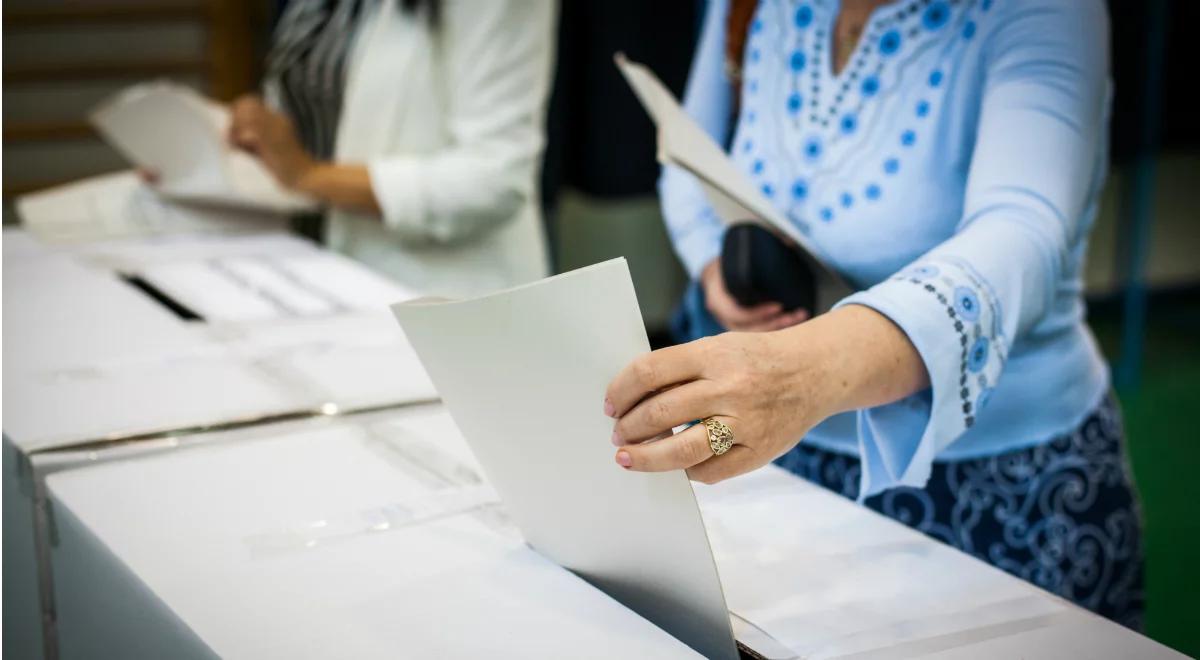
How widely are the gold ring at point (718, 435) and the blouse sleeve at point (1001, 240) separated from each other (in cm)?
19

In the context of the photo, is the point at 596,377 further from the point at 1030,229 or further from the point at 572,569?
the point at 1030,229

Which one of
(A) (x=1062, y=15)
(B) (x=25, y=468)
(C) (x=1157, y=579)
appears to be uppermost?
(A) (x=1062, y=15)

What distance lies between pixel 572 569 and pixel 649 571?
79 millimetres

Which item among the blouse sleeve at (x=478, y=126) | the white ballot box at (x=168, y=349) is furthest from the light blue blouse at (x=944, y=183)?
the blouse sleeve at (x=478, y=126)

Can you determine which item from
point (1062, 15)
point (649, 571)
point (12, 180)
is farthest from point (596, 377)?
point (12, 180)

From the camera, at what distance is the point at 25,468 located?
3.51ft

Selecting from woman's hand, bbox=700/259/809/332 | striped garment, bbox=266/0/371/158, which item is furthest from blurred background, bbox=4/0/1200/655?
woman's hand, bbox=700/259/809/332

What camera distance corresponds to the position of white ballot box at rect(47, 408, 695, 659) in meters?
0.78

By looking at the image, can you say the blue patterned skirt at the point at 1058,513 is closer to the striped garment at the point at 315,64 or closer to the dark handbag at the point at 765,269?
the dark handbag at the point at 765,269

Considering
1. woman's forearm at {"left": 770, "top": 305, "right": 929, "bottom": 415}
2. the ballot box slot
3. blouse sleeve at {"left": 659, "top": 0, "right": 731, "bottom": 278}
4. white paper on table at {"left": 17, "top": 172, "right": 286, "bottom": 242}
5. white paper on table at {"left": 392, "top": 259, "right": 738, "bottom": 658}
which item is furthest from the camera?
white paper on table at {"left": 17, "top": 172, "right": 286, "bottom": 242}

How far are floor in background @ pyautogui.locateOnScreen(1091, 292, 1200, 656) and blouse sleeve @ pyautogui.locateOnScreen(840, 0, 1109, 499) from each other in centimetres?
136

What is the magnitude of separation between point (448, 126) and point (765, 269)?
923 mm

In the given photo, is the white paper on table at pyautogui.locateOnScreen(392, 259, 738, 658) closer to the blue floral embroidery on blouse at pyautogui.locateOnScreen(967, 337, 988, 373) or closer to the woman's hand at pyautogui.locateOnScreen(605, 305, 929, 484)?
the woman's hand at pyautogui.locateOnScreen(605, 305, 929, 484)

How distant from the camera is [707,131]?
1.41 meters
